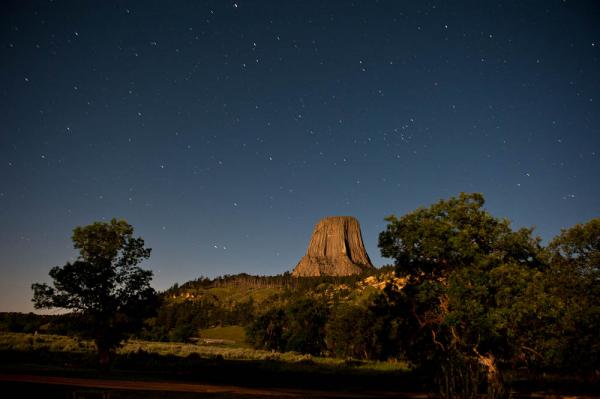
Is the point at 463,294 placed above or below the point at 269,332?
above

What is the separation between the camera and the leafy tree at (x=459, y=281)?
76.7 feet

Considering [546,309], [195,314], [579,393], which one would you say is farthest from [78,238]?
[195,314]

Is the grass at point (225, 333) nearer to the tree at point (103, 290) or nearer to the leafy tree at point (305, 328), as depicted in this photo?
the leafy tree at point (305, 328)

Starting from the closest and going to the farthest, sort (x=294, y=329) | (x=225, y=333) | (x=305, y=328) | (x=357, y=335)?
(x=357, y=335), (x=305, y=328), (x=294, y=329), (x=225, y=333)

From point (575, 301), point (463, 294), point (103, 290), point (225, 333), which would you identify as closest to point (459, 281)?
point (463, 294)

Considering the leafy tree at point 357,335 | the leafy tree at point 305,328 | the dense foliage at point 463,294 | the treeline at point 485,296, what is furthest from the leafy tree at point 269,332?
the treeline at point 485,296

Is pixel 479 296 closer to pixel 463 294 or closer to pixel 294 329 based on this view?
pixel 463 294

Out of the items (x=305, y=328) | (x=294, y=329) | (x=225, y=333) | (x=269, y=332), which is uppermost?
(x=305, y=328)

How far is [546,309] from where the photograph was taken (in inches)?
923

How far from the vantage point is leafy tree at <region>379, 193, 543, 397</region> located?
2339cm

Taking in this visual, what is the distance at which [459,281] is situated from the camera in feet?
79.7

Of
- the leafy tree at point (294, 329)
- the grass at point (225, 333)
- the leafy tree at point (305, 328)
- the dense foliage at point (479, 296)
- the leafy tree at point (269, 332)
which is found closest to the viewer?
the dense foliage at point (479, 296)

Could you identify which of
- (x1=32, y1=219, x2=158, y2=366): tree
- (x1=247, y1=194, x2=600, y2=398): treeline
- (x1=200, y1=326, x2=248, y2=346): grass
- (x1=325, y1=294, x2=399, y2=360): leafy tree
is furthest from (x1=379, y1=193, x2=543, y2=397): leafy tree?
(x1=200, y1=326, x2=248, y2=346): grass

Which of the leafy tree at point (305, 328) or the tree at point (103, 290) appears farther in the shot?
the leafy tree at point (305, 328)
